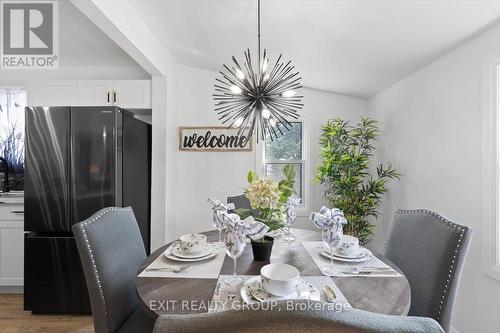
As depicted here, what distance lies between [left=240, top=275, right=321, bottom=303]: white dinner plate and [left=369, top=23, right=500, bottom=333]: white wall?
145 centimetres

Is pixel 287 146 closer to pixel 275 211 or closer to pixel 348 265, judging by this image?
pixel 275 211

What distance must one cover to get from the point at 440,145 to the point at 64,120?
309cm

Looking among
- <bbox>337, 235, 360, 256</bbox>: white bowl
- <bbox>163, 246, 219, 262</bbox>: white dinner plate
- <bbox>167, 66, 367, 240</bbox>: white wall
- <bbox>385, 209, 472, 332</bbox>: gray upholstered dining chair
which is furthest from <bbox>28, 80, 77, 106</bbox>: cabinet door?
<bbox>385, 209, 472, 332</bbox>: gray upholstered dining chair

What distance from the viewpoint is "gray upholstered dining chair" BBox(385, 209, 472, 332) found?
1.11 meters

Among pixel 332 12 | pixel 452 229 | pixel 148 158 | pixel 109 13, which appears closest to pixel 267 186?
pixel 452 229

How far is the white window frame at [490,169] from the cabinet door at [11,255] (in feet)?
12.9

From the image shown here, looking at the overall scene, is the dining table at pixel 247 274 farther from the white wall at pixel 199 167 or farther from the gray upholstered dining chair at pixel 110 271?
the white wall at pixel 199 167

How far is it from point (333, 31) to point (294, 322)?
6.94 ft

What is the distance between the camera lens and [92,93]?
9.75ft

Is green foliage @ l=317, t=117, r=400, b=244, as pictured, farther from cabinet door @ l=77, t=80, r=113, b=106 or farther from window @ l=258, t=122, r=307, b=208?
cabinet door @ l=77, t=80, r=113, b=106

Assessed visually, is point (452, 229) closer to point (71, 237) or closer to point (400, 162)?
point (400, 162)

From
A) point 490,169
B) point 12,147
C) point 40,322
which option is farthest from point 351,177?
point 12,147

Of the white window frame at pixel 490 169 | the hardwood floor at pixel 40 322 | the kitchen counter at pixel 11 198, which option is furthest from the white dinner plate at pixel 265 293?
the kitchen counter at pixel 11 198

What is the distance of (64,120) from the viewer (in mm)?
2256
